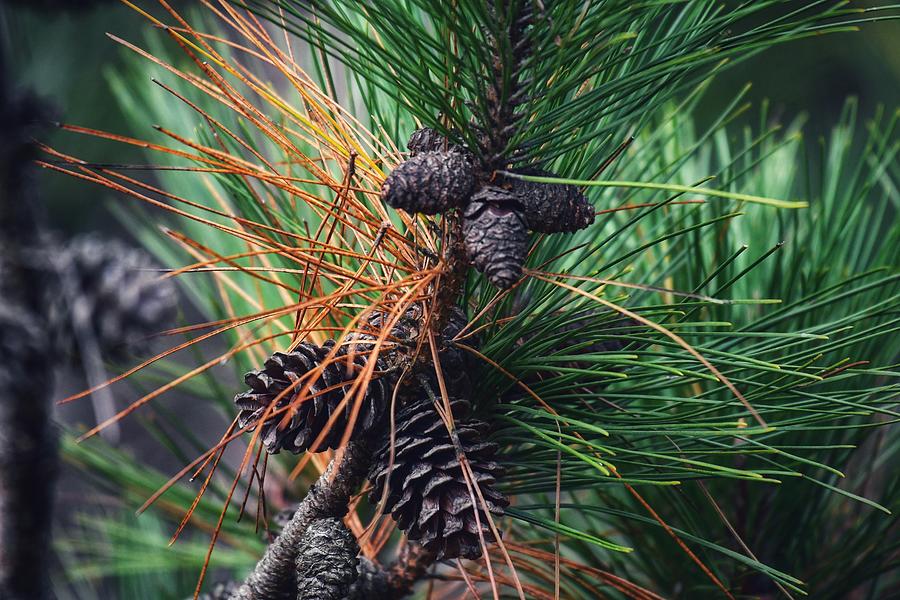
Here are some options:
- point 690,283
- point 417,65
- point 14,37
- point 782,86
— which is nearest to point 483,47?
point 417,65

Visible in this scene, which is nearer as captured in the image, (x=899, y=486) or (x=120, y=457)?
(x=899, y=486)

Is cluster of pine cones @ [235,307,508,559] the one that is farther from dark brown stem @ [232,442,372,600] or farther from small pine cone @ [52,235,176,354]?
small pine cone @ [52,235,176,354]

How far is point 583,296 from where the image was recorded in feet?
1.21

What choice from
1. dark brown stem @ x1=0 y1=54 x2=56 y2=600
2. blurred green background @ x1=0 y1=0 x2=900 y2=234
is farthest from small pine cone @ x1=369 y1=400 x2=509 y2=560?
blurred green background @ x1=0 y1=0 x2=900 y2=234

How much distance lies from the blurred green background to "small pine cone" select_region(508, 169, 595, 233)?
942 mm

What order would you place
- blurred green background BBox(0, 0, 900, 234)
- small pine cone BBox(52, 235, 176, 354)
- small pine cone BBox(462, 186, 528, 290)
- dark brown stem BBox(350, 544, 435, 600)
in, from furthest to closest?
blurred green background BBox(0, 0, 900, 234) < small pine cone BBox(52, 235, 176, 354) < dark brown stem BBox(350, 544, 435, 600) < small pine cone BBox(462, 186, 528, 290)

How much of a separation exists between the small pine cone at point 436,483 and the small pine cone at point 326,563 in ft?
0.08

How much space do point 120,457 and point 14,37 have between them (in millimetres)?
627

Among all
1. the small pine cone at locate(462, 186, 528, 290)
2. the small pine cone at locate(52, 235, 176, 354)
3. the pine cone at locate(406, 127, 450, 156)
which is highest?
the small pine cone at locate(52, 235, 176, 354)

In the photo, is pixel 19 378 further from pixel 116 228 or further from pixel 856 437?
pixel 116 228

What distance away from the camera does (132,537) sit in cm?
57

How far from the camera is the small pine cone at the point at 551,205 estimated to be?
0.33 m

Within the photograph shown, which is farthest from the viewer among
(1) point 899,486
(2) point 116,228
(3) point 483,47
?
(2) point 116,228

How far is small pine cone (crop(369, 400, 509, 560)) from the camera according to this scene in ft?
1.09
